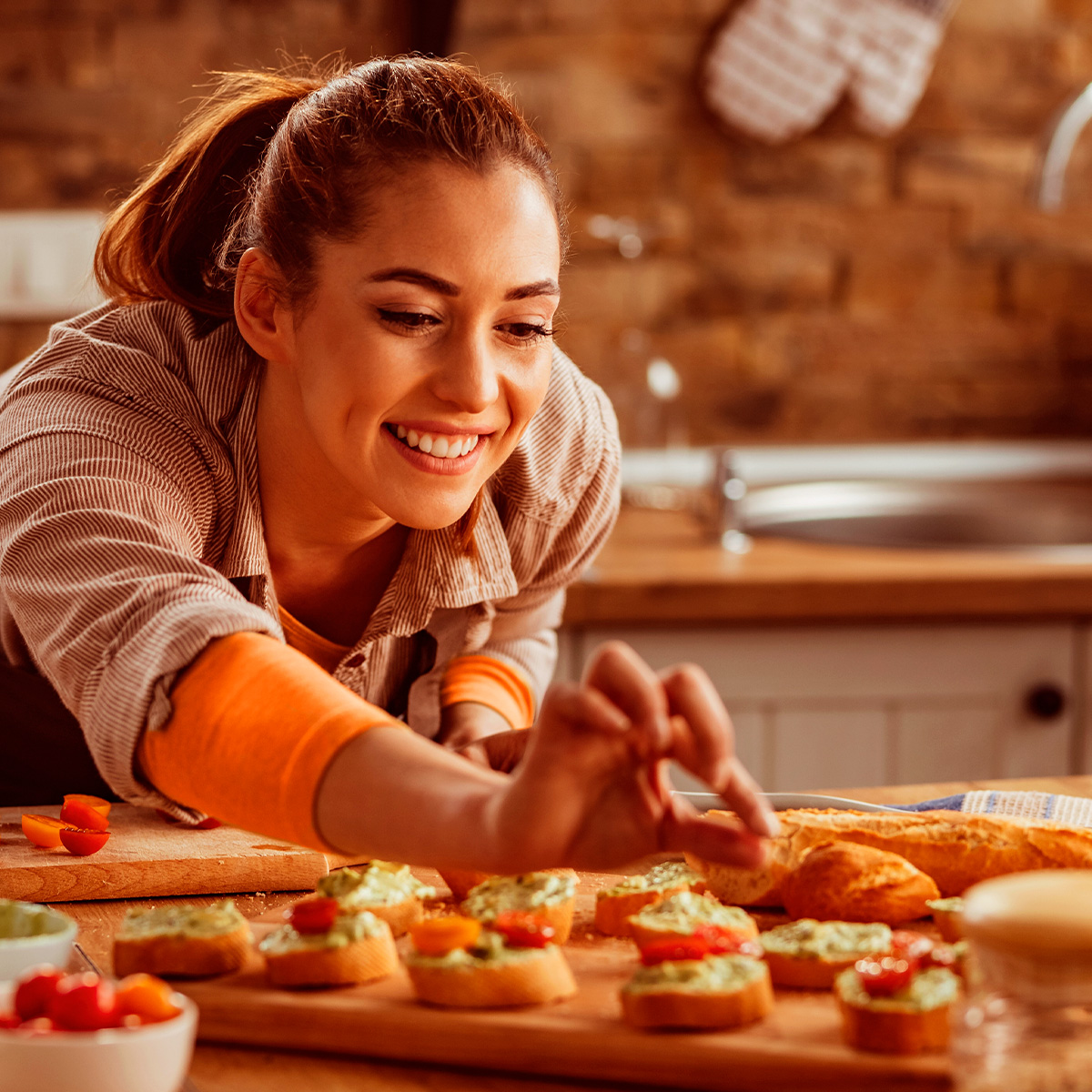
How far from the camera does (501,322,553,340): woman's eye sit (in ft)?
3.89

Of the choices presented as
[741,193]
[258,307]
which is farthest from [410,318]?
[741,193]

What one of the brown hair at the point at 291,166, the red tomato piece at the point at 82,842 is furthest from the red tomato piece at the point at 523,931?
the brown hair at the point at 291,166

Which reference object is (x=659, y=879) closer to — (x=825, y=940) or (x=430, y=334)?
(x=825, y=940)

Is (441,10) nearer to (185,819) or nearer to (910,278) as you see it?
(910,278)

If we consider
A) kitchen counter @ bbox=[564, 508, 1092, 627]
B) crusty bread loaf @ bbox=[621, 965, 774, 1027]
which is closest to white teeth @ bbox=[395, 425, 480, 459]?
crusty bread loaf @ bbox=[621, 965, 774, 1027]

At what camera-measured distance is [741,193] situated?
110 inches

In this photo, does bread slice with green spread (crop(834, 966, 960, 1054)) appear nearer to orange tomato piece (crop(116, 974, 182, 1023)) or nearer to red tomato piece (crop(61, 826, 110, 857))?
orange tomato piece (crop(116, 974, 182, 1023))

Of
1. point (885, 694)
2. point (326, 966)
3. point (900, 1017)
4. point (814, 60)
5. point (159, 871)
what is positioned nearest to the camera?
point (900, 1017)

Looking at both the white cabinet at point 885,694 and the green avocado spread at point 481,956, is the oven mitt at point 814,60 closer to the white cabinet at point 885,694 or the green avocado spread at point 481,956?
the white cabinet at point 885,694

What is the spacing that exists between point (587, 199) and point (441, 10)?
1.34ft

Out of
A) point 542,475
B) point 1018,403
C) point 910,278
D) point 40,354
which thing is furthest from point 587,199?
point 40,354

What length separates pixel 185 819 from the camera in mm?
1209

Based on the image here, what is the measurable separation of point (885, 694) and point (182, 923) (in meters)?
1.39

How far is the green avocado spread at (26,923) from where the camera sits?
2.89 ft
